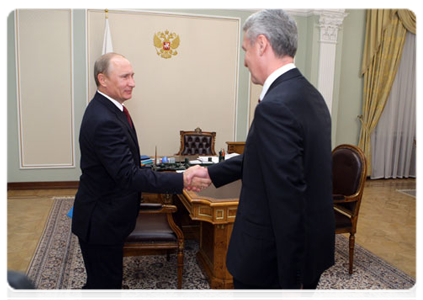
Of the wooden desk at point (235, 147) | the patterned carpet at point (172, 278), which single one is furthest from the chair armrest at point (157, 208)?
the wooden desk at point (235, 147)

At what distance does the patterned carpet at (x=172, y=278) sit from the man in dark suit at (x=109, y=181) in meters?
0.84

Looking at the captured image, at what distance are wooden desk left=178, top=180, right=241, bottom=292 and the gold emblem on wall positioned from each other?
3.42 meters

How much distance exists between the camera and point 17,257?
10.8ft

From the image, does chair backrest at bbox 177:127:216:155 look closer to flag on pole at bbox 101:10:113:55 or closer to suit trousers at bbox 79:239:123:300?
flag on pole at bbox 101:10:113:55

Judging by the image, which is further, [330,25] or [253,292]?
[330,25]

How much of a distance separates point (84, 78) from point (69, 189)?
1.69 metres

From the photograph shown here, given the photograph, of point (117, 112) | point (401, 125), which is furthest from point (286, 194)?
point (401, 125)

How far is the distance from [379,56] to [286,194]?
6.25 meters

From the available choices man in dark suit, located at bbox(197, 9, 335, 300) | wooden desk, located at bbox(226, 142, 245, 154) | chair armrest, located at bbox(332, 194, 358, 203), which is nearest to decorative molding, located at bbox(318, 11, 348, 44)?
wooden desk, located at bbox(226, 142, 245, 154)

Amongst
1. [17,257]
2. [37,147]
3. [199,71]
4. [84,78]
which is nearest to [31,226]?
[17,257]

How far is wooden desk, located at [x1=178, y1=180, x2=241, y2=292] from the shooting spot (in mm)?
2453

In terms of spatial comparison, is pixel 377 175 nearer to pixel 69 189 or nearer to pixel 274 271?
pixel 69 189

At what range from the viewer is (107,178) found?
1852 mm

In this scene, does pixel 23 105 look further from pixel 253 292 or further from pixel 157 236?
pixel 253 292
